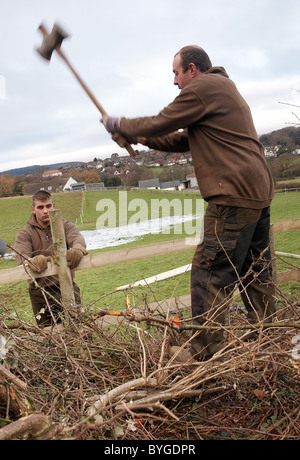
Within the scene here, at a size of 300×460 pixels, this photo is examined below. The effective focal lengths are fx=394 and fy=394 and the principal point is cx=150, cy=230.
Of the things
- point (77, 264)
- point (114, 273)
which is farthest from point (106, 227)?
point (77, 264)

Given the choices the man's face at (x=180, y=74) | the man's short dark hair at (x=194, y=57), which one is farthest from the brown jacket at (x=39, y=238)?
the man's short dark hair at (x=194, y=57)

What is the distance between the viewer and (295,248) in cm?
1228

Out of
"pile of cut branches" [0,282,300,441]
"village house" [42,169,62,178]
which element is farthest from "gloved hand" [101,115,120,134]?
"village house" [42,169,62,178]

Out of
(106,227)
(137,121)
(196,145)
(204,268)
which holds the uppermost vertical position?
(137,121)

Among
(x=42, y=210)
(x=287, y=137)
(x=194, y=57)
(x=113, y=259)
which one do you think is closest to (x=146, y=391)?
(x=113, y=259)

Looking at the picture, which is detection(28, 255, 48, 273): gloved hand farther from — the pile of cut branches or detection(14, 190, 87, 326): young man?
the pile of cut branches

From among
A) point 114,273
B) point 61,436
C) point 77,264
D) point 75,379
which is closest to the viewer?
point 61,436

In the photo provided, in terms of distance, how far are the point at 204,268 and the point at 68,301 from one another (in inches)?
48.1

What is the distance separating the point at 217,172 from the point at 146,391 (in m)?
1.43

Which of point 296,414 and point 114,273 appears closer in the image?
point 296,414

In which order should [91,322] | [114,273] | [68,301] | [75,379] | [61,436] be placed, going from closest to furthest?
1. [61,436]
2. [75,379]
3. [91,322]
4. [68,301]
5. [114,273]

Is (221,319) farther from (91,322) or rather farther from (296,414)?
(91,322)

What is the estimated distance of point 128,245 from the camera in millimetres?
20422

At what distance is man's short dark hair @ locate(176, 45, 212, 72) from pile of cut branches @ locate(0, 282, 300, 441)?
1.76 meters
